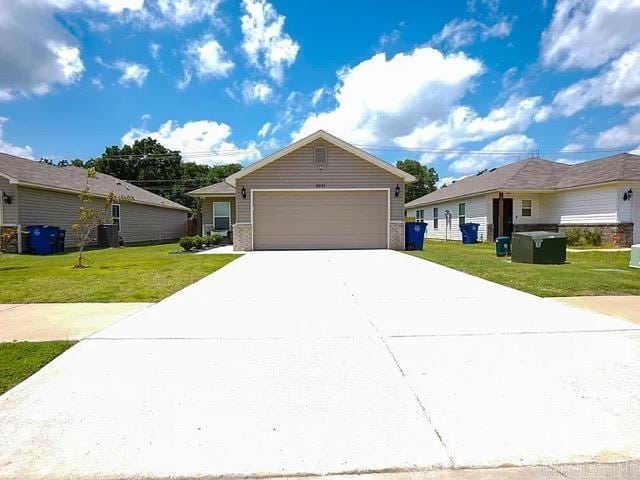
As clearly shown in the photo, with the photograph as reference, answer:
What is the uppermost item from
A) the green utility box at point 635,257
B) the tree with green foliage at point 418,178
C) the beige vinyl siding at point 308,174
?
the tree with green foliage at point 418,178

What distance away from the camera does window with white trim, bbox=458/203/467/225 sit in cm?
2428

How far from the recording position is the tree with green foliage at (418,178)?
61062 mm

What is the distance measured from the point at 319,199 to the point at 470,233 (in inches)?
405

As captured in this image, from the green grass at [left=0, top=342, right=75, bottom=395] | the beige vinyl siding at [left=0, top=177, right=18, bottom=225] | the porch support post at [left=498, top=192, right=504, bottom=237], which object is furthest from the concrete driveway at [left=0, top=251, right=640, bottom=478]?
the porch support post at [left=498, top=192, right=504, bottom=237]

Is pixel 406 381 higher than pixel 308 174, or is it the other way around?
pixel 308 174

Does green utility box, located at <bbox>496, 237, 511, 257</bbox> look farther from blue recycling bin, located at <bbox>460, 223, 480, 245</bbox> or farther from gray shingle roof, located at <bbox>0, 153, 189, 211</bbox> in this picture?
gray shingle roof, located at <bbox>0, 153, 189, 211</bbox>

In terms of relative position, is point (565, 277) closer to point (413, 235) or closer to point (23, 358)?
point (413, 235)

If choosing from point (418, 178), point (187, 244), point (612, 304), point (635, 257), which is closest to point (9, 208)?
point (187, 244)

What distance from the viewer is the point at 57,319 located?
5.46 meters

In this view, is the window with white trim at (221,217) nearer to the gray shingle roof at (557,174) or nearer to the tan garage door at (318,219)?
the tan garage door at (318,219)

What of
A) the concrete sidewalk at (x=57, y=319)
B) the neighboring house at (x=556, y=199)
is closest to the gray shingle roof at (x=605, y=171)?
the neighboring house at (x=556, y=199)

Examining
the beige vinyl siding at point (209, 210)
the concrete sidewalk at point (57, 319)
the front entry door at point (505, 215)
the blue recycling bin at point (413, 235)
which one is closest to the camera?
the concrete sidewalk at point (57, 319)

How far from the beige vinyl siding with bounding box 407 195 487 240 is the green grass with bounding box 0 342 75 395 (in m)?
21.0

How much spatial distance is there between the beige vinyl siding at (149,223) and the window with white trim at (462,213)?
20.3 metres
